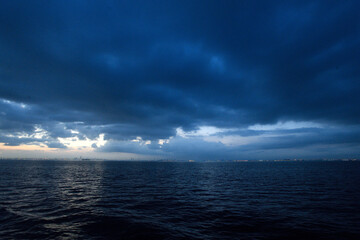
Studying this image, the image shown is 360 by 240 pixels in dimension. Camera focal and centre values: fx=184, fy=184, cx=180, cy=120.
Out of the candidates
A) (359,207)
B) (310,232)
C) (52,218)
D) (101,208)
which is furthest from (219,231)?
(359,207)

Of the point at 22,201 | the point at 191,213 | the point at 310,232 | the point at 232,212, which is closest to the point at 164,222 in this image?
the point at 191,213

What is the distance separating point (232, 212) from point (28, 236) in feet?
70.2

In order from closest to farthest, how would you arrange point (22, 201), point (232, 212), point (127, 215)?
point (127, 215)
point (232, 212)
point (22, 201)

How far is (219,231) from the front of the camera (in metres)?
17.5

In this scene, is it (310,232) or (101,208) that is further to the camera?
(101,208)

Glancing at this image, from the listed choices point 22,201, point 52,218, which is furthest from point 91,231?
point 22,201

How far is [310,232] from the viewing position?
682 inches

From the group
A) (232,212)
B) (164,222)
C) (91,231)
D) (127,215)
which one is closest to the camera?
(91,231)

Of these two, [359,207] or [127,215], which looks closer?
[127,215]

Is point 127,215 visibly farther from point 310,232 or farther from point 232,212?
point 310,232

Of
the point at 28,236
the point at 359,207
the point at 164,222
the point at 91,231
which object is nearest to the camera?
the point at 28,236

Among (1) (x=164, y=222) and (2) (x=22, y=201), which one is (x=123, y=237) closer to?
(1) (x=164, y=222)

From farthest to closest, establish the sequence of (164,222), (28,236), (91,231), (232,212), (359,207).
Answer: (359,207) < (232,212) < (164,222) < (91,231) < (28,236)

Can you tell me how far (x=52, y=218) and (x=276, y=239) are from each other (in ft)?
75.6
